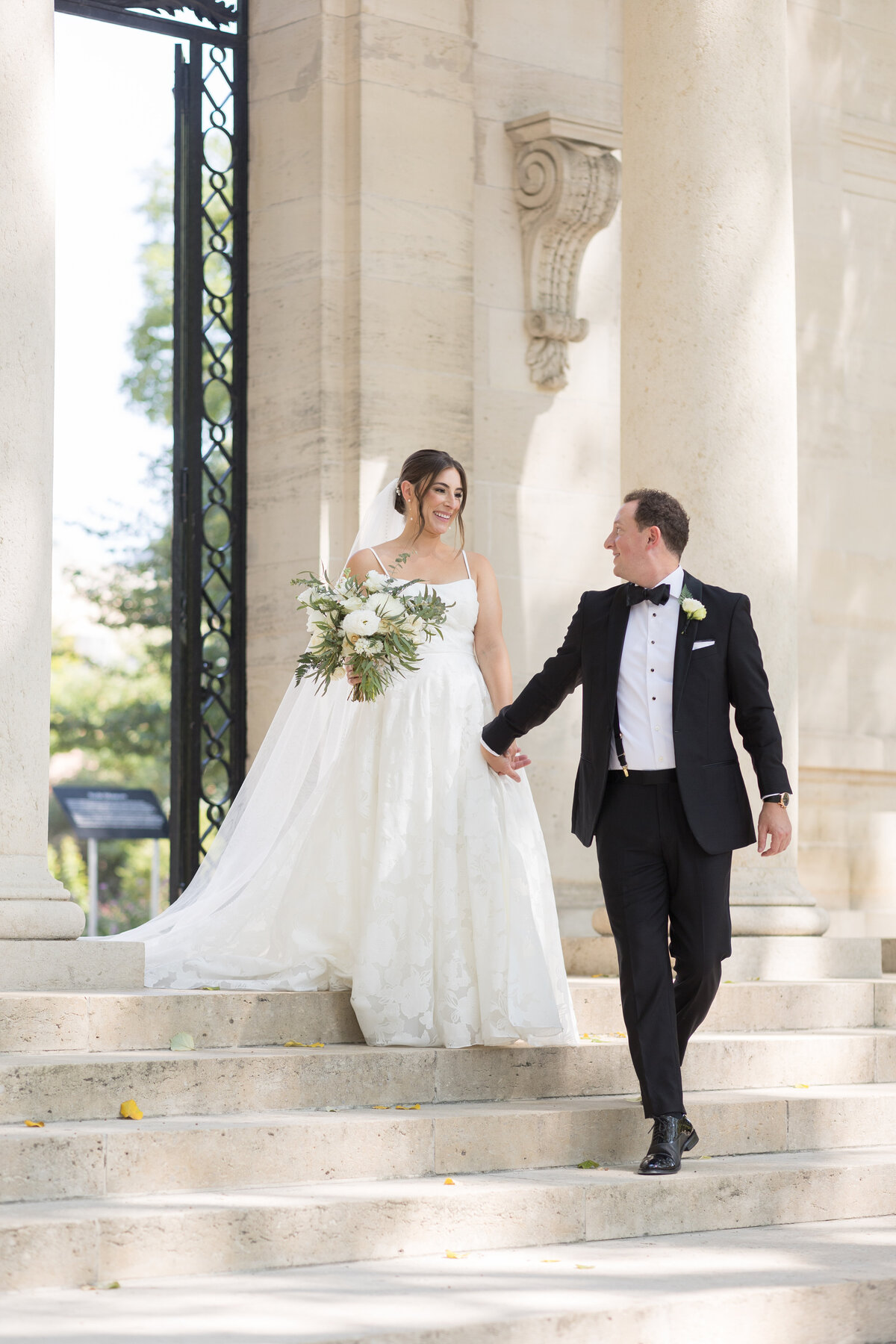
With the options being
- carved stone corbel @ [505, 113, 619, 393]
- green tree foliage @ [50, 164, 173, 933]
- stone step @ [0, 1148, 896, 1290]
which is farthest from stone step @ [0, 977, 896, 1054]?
green tree foliage @ [50, 164, 173, 933]

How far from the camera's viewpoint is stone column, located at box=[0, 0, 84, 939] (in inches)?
268

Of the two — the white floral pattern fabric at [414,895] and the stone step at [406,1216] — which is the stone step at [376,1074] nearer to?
the white floral pattern fabric at [414,895]

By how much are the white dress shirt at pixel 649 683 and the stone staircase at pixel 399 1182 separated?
1259 mm

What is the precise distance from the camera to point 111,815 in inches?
752

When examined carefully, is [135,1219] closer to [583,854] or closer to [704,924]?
[704,924]

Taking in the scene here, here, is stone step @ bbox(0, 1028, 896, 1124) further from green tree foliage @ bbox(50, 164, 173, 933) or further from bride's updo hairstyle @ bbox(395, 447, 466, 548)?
green tree foliage @ bbox(50, 164, 173, 933)

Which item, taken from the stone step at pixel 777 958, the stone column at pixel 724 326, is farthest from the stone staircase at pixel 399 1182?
the stone column at pixel 724 326

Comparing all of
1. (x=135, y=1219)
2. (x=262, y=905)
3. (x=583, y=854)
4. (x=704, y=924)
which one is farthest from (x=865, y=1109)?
(x=583, y=854)

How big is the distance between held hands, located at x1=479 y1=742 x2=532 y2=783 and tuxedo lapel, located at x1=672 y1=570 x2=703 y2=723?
3.05 ft

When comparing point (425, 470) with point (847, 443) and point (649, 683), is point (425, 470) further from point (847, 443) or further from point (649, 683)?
point (847, 443)

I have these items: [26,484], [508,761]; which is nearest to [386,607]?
[508,761]

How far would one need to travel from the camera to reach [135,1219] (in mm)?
4781

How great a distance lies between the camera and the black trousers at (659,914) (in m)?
5.82

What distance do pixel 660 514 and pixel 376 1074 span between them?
7.12 feet
